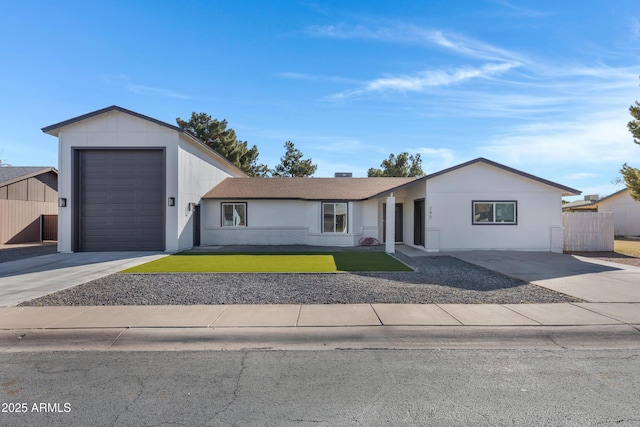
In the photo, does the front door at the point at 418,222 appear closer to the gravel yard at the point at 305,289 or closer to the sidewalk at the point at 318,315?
A: the gravel yard at the point at 305,289

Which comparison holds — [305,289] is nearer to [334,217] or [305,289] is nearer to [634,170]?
[334,217]

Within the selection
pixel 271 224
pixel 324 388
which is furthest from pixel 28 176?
pixel 324 388

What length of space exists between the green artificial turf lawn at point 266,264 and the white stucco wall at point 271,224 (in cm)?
512

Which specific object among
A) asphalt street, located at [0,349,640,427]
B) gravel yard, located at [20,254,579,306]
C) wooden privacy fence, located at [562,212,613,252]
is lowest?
asphalt street, located at [0,349,640,427]

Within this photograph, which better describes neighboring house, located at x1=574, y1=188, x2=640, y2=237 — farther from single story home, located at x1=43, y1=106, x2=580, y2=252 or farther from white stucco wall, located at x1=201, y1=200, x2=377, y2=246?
white stucco wall, located at x1=201, y1=200, x2=377, y2=246

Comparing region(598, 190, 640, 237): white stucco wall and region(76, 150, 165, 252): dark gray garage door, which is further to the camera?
region(598, 190, 640, 237): white stucco wall

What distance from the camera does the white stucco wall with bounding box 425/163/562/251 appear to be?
16.8 meters

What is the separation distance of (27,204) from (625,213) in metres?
47.9

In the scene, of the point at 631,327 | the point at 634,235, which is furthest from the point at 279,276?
the point at 634,235

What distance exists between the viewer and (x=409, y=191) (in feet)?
66.3

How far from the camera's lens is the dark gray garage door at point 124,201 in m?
17.1

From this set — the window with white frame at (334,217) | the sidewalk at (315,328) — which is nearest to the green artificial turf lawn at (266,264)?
the sidewalk at (315,328)

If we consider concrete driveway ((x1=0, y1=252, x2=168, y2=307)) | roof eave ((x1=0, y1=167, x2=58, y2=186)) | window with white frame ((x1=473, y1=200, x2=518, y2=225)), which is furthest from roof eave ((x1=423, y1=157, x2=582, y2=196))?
roof eave ((x1=0, y1=167, x2=58, y2=186))

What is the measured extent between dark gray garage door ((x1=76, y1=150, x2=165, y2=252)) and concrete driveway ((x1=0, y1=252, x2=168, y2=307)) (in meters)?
0.93
